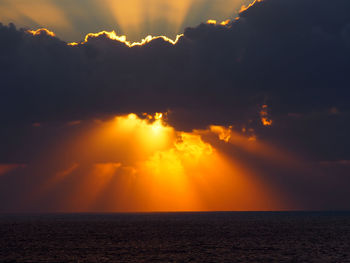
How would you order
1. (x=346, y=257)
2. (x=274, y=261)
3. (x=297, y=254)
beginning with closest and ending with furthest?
1. (x=274, y=261)
2. (x=346, y=257)
3. (x=297, y=254)

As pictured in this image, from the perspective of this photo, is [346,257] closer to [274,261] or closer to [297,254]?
[297,254]

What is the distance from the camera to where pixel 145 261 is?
63.3 meters

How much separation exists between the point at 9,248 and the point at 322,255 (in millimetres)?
51571

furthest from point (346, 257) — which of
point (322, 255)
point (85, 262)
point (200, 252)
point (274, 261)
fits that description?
point (85, 262)

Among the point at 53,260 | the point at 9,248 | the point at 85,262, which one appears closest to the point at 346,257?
the point at 85,262

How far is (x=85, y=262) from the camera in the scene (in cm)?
6269

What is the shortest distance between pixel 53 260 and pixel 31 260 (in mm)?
3024

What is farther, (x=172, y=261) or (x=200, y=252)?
(x=200, y=252)

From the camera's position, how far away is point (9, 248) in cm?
8450

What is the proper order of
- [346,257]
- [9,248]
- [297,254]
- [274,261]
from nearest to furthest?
1. [274,261]
2. [346,257]
3. [297,254]
4. [9,248]

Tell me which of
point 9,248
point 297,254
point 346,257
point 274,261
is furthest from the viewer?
point 9,248

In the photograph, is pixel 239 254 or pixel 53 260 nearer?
pixel 53 260

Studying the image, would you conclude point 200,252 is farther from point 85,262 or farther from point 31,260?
point 31,260

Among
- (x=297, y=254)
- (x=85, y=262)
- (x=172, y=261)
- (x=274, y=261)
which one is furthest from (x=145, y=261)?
(x=297, y=254)
